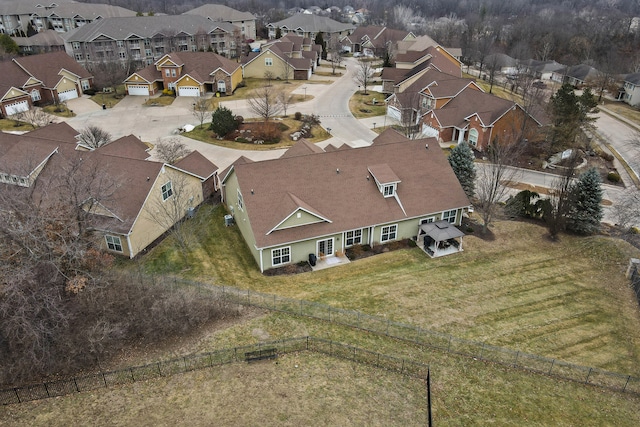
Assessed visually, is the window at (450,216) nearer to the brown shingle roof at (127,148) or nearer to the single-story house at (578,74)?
the brown shingle roof at (127,148)

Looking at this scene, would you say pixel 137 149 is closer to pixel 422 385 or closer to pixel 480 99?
pixel 422 385

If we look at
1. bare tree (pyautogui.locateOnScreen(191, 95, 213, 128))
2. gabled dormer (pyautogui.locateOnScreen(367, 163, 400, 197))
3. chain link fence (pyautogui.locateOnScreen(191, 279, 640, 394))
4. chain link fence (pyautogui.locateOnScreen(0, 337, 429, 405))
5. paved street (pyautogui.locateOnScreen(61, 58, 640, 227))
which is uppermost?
gabled dormer (pyautogui.locateOnScreen(367, 163, 400, 197))

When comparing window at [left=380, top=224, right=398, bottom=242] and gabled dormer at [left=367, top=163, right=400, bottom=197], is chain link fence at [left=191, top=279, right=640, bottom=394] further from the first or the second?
gabled dormer at [left=367, top=163, right=400, bottom=197]

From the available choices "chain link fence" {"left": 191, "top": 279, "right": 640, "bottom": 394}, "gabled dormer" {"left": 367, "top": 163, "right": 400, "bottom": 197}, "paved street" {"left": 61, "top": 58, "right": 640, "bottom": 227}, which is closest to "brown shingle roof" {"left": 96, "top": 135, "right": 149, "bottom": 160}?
"paved street" {"left": 61, "top": 58, "right": 640, "bottom": 227}

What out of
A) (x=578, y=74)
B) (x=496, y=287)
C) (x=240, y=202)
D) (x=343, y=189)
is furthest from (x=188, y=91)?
(x=578, y=74)

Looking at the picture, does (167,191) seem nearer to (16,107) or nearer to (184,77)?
(16,107)

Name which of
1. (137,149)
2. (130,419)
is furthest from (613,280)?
(137,149)
